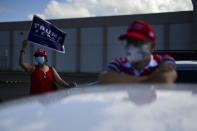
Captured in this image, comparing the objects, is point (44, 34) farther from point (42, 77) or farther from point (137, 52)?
point (137, 52)

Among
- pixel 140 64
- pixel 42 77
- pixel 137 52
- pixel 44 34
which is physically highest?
pixel 44 34

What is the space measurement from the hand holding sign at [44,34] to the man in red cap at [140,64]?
156 inches

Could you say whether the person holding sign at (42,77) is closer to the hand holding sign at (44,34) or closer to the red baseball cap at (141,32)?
the hand holding sign at (44,34)

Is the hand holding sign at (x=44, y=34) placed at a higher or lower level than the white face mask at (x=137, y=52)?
higher

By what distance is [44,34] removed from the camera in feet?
20.5

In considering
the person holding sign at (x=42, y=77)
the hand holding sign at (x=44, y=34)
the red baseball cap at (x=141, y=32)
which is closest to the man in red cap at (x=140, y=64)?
the red baseball cap at (x=141, y=32)

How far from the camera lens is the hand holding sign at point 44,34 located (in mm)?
6090

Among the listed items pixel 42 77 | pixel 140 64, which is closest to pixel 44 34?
pixel 42 77

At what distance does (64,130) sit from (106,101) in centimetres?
51

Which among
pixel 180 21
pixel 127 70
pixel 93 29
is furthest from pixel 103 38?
pixel 127 70

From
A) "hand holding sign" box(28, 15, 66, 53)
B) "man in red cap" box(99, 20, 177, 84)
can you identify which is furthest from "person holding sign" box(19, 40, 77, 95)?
"man in red cap" box(99, 20, 177, 84)

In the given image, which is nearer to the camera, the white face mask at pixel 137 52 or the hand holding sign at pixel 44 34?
the white face mask at pixel 137 52

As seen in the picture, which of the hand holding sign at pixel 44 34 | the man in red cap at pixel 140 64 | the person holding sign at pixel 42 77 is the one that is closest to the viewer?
the man in red cap at pixel 140 64

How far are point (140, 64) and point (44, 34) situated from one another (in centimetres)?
422
